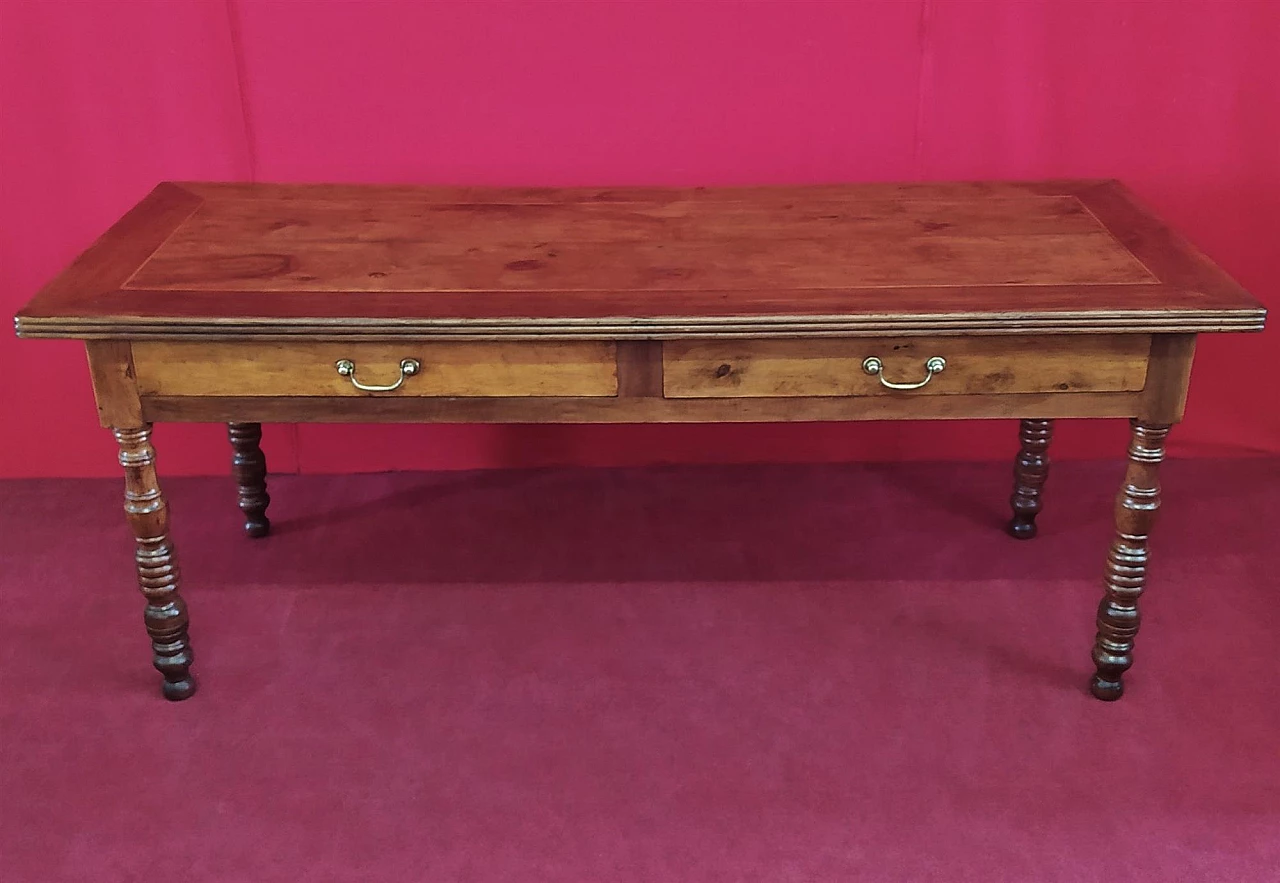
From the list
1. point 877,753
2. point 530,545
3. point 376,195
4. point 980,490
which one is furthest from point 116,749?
point 980,490

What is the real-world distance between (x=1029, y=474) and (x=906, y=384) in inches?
34.4

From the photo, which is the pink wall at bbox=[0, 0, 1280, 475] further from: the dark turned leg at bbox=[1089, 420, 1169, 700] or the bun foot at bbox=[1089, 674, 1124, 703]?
the bun foot at bbox=[1089, 674, 1124, 703]

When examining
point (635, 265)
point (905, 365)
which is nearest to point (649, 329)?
point (635, 265)

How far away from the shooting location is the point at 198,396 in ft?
6.86

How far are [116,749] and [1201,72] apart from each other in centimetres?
273

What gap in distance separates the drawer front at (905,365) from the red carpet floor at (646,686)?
0.65 metres

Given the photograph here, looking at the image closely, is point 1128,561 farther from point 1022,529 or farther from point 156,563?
point 156,563

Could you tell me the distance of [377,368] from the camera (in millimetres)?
2059

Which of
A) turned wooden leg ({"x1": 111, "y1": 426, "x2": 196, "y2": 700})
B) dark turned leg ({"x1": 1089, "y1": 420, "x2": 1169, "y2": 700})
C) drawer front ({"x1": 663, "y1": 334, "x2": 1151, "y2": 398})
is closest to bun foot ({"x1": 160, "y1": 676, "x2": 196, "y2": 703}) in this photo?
turned wooden leg ({"x1": 111, "y1": 426, "x2": 196, "y2": 700})

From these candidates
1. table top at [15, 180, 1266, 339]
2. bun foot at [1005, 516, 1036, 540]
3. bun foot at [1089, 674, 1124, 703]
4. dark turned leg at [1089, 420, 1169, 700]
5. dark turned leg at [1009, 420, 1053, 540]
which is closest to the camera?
table top at [15, 180, 1266, 339]

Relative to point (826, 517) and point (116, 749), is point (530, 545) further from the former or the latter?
point (116, 749)

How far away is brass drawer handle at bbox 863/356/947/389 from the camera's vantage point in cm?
202

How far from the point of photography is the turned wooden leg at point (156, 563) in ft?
7.10

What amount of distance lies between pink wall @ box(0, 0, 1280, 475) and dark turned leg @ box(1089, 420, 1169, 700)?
1.01 metres
